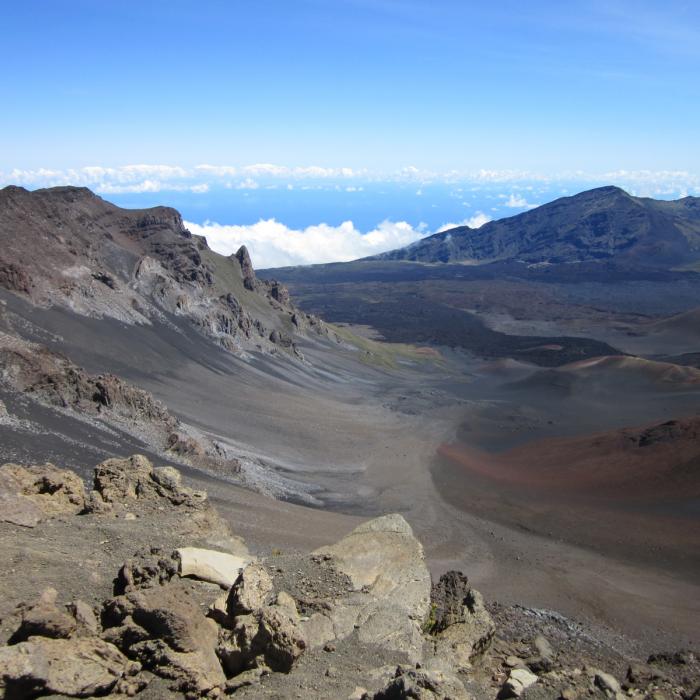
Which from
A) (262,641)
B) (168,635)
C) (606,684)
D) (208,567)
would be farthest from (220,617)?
(606,684)

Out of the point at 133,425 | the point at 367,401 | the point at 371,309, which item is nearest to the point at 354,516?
the point at 133,425

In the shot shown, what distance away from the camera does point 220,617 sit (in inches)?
487

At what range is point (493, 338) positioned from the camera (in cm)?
13050

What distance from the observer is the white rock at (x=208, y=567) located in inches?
544

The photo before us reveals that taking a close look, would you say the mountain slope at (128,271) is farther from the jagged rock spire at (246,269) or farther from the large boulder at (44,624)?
the large boulder at (44,624)

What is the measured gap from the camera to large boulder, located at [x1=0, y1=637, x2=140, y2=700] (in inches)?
368

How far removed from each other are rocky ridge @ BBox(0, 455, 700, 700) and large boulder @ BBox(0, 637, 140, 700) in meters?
0.02

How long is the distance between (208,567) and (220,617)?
6.04 feet

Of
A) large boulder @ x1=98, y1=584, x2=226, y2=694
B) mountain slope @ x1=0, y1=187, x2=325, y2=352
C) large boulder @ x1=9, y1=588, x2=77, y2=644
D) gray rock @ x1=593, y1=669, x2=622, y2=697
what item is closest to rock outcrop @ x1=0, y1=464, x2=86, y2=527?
large boulder @ x1=9, y1=588, x2=77, y2=644

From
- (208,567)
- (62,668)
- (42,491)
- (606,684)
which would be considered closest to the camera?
(62,668)

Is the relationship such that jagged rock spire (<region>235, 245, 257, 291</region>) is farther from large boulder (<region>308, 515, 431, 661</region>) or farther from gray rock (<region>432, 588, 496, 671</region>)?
gray rock (<region>432, 588, 496, 671</region>)

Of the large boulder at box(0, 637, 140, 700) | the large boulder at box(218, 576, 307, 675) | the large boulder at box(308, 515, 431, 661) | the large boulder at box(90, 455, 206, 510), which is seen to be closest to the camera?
the large boulder at box(0, 637, 140, 700)

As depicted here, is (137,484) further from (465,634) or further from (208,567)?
(465,634)

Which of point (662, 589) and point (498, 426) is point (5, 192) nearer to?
point (498, 426)
